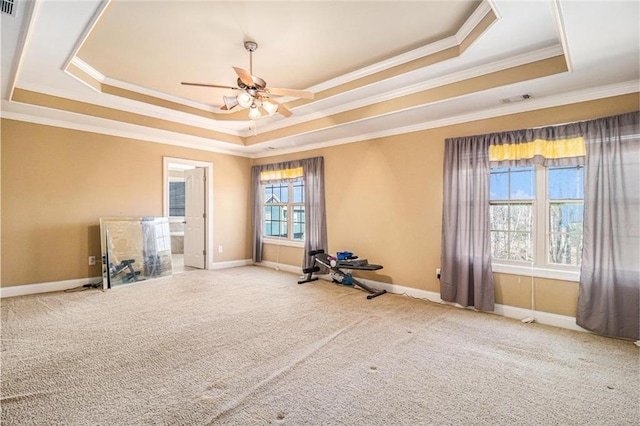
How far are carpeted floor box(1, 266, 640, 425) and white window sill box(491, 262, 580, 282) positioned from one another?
0.58 meters

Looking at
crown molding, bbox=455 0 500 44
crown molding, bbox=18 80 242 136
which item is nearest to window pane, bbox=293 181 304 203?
crown molding, bbox=18 80 242 136

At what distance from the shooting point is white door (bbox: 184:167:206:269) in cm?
649

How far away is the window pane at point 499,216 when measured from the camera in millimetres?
3816

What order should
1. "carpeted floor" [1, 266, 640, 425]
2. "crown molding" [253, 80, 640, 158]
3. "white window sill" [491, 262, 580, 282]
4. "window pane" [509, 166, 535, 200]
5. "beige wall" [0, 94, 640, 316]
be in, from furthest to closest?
"beige wall" [0, 94, 640, 316] < "window pane" [509, 166, 535, 200] < "white window sill" [491, 262, 580, 282] < "crown molding" [253, 80, 640, 158] < "carpeted floor" [1, 266, 640, 425]

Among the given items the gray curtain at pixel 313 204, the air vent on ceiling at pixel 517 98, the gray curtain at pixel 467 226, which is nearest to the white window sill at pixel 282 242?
the gray curtain at pixel 313 204

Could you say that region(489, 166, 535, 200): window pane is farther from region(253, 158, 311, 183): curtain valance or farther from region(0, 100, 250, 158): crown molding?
region(0, 100, 250, 158): crown molding

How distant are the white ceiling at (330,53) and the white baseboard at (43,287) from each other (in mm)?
2409

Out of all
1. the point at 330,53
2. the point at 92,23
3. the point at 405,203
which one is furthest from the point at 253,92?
Answer: the point at 405,203

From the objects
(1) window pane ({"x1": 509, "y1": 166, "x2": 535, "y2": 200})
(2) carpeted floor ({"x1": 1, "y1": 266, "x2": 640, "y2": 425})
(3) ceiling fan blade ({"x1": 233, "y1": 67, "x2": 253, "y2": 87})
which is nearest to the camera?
(2) carpeted floor ({"x1": 1, "y1": 266, "x2": 640, "y2": 425})

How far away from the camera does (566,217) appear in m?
3.43

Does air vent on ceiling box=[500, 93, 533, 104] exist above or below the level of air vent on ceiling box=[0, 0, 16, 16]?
below

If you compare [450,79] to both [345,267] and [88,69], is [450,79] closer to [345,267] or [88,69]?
[345,267]

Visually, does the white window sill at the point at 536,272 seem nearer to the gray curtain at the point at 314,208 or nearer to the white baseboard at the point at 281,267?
the gray curtain at the point at 314,208

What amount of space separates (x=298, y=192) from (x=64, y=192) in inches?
152
